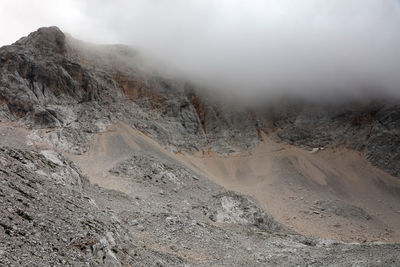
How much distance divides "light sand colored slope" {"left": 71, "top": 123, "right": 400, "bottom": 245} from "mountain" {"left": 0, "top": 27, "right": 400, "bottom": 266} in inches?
11.4

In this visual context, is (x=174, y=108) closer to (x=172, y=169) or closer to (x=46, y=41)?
(x=172, y=169)

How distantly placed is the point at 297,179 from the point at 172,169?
23.5 m

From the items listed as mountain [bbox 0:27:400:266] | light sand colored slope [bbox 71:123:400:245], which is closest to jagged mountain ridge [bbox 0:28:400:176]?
mountain [bbox 0:27:400:266]

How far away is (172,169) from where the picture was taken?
4216 cm

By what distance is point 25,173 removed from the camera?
52.9 feet

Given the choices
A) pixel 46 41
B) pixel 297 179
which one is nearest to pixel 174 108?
pixel 46 41

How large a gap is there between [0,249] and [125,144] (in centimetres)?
4112

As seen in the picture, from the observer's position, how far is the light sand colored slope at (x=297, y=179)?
40.8 m

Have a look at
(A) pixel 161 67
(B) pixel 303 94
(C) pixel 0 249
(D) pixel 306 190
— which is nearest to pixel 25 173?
(C) pixel 0 249

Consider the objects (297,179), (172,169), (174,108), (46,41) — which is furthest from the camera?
(174,108)

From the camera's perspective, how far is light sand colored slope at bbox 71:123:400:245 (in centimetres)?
4078

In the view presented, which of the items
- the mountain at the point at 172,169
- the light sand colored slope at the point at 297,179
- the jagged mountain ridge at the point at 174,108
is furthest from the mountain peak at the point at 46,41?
the light sand colored slope at the point at 297,179

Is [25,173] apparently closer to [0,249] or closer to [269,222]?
[0,249]

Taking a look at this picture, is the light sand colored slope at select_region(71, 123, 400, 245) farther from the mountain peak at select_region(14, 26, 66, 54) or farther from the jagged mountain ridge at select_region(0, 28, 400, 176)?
the mountain peak at select_region(14, 26, 66, 54)
